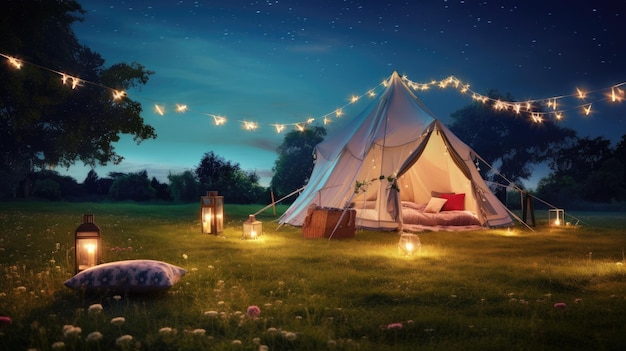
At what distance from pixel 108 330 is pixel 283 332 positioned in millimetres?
1355

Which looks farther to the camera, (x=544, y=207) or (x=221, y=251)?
(x=544, y=207)

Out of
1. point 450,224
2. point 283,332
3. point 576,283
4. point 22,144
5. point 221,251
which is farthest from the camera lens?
point 22,144

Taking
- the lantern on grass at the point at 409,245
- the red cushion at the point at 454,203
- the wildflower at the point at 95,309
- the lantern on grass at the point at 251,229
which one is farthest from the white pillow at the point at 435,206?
the wildflower at the point at 95,309

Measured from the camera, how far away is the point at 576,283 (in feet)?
19.3

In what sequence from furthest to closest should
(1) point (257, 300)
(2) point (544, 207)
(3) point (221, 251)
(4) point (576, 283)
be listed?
(2) point (544, 207)
(3) point (221, 251)
(4) point (576, 283)
(1) point (257, 300)

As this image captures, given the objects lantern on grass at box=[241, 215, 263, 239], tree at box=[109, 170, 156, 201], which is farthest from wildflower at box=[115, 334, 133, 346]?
tree at box=[109, 170, 156, 201]

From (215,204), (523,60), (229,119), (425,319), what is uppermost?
(523,60)

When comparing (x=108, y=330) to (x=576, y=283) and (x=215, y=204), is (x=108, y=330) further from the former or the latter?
(x=215, y=204)

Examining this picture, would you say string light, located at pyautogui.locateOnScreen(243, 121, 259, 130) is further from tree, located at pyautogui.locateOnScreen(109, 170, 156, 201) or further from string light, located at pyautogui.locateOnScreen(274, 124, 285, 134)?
tree, located at pyautogui.locateOnScreen(109, 170, 156, 201)

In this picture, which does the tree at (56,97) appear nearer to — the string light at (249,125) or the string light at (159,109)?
the string light at (159,109)

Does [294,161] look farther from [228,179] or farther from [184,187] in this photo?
[184,187]

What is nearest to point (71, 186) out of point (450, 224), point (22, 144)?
point (22, 144)

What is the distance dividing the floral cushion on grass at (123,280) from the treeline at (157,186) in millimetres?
21277

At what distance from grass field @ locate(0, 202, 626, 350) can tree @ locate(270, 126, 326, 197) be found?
2160 centimetres
